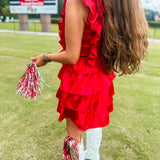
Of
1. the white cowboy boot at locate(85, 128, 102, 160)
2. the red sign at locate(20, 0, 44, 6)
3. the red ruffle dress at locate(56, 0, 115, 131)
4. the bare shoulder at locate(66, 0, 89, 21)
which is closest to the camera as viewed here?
the bare shoulder at locate(66, 0, 89, 21)

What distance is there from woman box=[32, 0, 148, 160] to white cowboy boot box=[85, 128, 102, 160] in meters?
0.21

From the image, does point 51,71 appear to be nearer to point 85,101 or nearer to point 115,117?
point 115,117

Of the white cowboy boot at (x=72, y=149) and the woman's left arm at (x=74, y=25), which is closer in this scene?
the woman's left arm at (x=74, y=25)

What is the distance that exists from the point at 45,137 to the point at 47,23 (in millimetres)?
18507

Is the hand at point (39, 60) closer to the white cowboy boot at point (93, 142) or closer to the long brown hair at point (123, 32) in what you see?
the long brown hair at point (123, 32)

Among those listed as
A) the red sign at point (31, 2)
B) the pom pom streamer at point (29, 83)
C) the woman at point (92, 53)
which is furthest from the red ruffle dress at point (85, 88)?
the red sign at point (31, 2)

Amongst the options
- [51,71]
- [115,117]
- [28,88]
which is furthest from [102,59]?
[51,71]

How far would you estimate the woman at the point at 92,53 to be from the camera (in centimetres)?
100

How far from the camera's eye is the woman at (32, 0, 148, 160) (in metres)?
1.00

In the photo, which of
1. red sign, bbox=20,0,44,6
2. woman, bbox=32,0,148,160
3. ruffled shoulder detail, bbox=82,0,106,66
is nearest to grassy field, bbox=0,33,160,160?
woman, bbox=32,0,148,160

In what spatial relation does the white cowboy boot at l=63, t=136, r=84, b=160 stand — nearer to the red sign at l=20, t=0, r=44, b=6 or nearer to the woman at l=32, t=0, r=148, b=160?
the woman at l=32, t=0, r=148, b=160

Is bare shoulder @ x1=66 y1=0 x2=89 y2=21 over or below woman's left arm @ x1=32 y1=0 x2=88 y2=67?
over

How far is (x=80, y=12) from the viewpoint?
0.96 m

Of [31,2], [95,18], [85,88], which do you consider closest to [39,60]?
[85,88]
